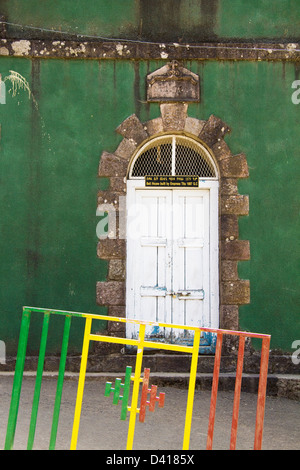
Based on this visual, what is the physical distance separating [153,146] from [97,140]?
79 cm

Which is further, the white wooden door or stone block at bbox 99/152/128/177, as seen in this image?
the white wooden door

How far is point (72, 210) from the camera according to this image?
7738 millimetres

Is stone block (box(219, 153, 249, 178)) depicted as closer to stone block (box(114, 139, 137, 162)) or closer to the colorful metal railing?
stone block (box(114, 139, 137, 162))

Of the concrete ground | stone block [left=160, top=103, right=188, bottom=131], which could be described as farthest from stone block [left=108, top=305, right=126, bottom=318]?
stone block [left=160, top=103, right=188, bottom=131]

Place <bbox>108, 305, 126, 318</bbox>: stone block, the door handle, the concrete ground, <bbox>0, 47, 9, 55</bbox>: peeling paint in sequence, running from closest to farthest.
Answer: the concrete ground
<bbox>108, 305, 126, 318</bbox>: stone block
<bbox>0, 47, 9, 55</bbox>: peeling paint
the door handle

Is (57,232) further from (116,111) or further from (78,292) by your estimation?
(116,111)

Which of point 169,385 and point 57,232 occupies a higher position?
point 57,232

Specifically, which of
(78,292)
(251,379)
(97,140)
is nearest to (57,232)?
(78,292)

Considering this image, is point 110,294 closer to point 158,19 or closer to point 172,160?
point 172,160

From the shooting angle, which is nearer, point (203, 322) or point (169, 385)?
point (169, 385)

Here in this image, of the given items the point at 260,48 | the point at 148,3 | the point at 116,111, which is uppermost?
the point at 148,3

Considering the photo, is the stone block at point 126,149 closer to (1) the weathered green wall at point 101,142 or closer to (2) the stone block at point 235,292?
A: (1) the weathered green wall at point 101,142

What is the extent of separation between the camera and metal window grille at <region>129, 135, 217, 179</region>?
7961 mm

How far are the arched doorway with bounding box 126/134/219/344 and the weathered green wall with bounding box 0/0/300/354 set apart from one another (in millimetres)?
440
